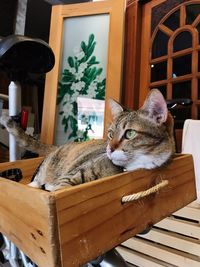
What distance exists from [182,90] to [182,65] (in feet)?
0.53

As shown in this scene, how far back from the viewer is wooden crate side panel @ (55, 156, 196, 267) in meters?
0.40

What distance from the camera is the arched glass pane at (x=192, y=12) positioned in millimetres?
1545

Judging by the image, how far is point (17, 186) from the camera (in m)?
0.45

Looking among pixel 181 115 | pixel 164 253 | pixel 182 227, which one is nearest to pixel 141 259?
pixel 164 253

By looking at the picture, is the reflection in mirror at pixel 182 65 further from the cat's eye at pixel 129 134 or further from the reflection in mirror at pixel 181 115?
the cat's eye at pixel 129 134

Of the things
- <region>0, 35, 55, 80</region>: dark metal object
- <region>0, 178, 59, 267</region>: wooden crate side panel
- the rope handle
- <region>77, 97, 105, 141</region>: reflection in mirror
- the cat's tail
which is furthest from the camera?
<region>77, 97, 105, 141</region>: reflection in mirror

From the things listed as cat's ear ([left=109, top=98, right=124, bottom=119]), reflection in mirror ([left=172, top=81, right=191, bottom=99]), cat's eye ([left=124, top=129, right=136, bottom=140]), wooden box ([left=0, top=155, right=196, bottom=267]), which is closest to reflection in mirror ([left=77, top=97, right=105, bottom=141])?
reflection in mirror ([left=172, top=81, right=191, bottom=99])

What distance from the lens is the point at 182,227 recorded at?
1.16 meters

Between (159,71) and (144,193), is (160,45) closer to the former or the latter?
(159,71)

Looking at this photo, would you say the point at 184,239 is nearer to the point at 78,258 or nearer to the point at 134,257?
the point at 134,257

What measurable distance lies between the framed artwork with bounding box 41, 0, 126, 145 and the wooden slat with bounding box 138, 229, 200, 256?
82 centimetres

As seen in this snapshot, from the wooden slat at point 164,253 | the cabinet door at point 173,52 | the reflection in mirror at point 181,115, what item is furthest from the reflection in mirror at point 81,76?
the wooden slat at point 164,253

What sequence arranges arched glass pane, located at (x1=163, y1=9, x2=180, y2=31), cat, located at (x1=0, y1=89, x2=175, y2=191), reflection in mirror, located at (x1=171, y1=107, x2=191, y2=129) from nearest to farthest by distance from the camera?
cat, located at (x1=0, y1=89, x2=175, y2=191) < reflection in mirror, located at (x1=171, y1=107, x2=191, y2=129) < arched glass pane, located at (x1=163, y1=9, x2=180, y2=31)

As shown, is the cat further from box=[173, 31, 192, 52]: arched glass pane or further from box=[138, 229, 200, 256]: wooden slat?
box=[173, 31, 192, 52]: arched glass pane
